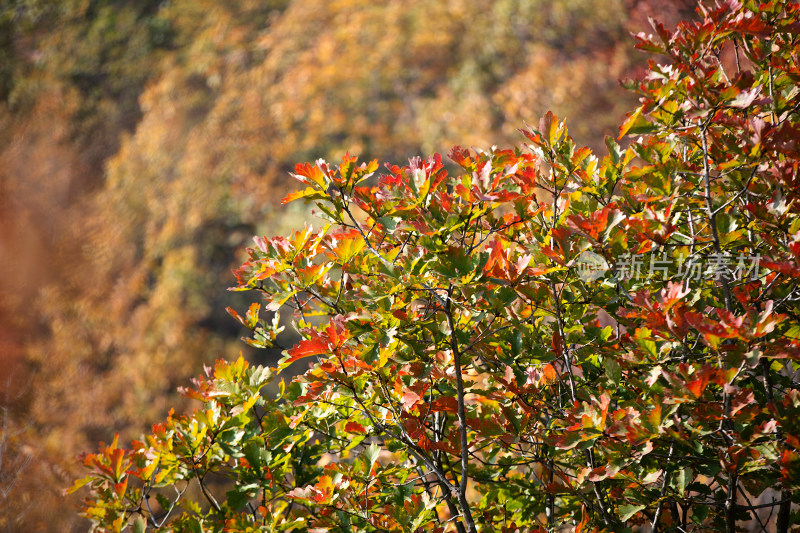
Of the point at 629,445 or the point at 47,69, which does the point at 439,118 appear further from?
the point at 629,445

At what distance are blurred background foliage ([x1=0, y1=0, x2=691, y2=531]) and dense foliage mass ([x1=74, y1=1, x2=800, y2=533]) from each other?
3.63 meters

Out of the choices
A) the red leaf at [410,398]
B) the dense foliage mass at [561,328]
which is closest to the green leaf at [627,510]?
the dense foliage mass at [561,328]

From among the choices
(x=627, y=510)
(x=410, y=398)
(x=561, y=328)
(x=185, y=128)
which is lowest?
(x=185, y=128)

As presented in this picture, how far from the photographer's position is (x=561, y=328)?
1021mm

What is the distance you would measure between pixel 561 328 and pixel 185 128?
6644 millimetres

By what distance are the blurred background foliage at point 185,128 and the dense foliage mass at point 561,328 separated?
3.63 m

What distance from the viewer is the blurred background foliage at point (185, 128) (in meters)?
5.21

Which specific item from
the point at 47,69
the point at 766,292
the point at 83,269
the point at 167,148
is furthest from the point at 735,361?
the point at 47,69

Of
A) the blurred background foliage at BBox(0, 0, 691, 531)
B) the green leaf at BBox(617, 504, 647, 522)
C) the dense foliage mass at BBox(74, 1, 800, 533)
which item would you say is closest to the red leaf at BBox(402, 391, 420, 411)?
the dense foliage mass at BBox(74, 1, 800, 533)

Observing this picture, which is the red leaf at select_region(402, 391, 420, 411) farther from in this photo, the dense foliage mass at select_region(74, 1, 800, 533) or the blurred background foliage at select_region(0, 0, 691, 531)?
the blurred background foliage at select_region(0, 0, 691, 531)

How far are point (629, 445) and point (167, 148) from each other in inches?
262

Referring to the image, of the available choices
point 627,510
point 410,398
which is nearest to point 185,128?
point 410,398

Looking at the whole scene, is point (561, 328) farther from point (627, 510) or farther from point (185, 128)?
point (185, 128)

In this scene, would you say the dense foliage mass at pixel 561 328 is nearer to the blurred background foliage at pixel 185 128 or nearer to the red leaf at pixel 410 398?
the red leaf at pixel 410 398
